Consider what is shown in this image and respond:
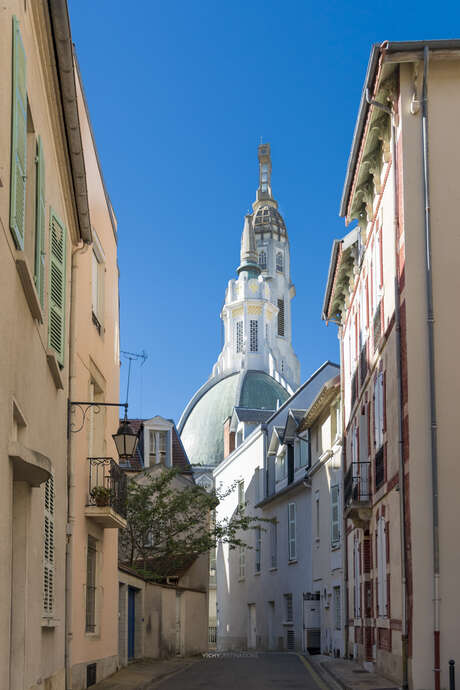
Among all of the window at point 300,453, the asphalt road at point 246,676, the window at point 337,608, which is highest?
the window at point 300,453

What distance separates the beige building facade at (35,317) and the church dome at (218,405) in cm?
6248

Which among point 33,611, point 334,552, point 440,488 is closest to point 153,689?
point 440,488

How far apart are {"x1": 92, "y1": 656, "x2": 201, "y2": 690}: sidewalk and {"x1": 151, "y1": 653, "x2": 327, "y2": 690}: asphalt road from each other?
256mm

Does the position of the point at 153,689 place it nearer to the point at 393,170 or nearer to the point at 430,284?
the point at 430,284

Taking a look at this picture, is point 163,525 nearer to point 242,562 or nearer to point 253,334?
point 242,562

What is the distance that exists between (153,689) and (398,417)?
6473 millimetres

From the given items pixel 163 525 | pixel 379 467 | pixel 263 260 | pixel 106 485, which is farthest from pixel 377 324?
pixel 263 260

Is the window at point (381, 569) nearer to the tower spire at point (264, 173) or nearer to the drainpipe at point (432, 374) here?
the drainpipe at point (432, 374)

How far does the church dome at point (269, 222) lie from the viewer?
98938 millimetres

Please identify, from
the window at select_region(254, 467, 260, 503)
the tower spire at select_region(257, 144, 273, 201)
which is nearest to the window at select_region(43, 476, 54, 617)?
the window at select_region(254, 467, 260, 503)

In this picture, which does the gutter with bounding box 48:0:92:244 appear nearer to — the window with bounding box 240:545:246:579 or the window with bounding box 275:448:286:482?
the window with bounding box 275:448:286:482

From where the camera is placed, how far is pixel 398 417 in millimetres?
17922

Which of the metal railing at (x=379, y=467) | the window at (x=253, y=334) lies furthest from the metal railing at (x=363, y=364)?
the window at (x=253, y=334)

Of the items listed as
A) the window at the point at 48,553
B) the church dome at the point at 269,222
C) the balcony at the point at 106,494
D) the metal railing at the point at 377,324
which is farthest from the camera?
the church dome at the point at 269,222
